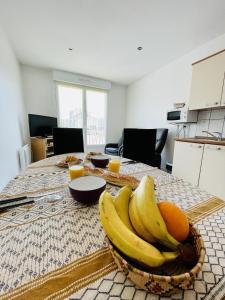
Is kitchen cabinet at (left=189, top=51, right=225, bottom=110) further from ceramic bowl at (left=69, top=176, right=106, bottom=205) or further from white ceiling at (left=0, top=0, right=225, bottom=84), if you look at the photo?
ceramic bowl at (left=69, top=176, right=106, bottom=205)

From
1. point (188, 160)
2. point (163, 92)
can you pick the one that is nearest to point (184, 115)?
point (188, 160)

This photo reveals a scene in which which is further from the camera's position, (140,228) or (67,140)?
(67,140)

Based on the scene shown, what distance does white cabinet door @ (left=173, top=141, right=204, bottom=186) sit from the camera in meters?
1.96

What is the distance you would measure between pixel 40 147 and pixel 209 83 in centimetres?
333

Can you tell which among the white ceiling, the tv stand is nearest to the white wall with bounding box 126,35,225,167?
the white ceiling

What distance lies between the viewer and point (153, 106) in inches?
137

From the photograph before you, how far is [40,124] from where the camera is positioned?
3180 millimetres

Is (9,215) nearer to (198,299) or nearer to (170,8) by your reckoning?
(198,299)

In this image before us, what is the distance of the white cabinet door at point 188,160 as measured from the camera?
6.42ft

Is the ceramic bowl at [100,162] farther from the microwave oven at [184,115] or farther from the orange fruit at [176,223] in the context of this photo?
the microwave oven at [184,115]

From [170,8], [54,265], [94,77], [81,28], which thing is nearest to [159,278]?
[54,265]

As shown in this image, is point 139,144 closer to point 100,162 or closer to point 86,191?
point 100,162

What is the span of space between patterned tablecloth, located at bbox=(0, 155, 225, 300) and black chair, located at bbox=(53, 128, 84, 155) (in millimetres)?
1288

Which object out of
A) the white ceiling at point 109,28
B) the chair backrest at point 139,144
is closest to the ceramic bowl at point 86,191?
the chair backrest at point 139,144
